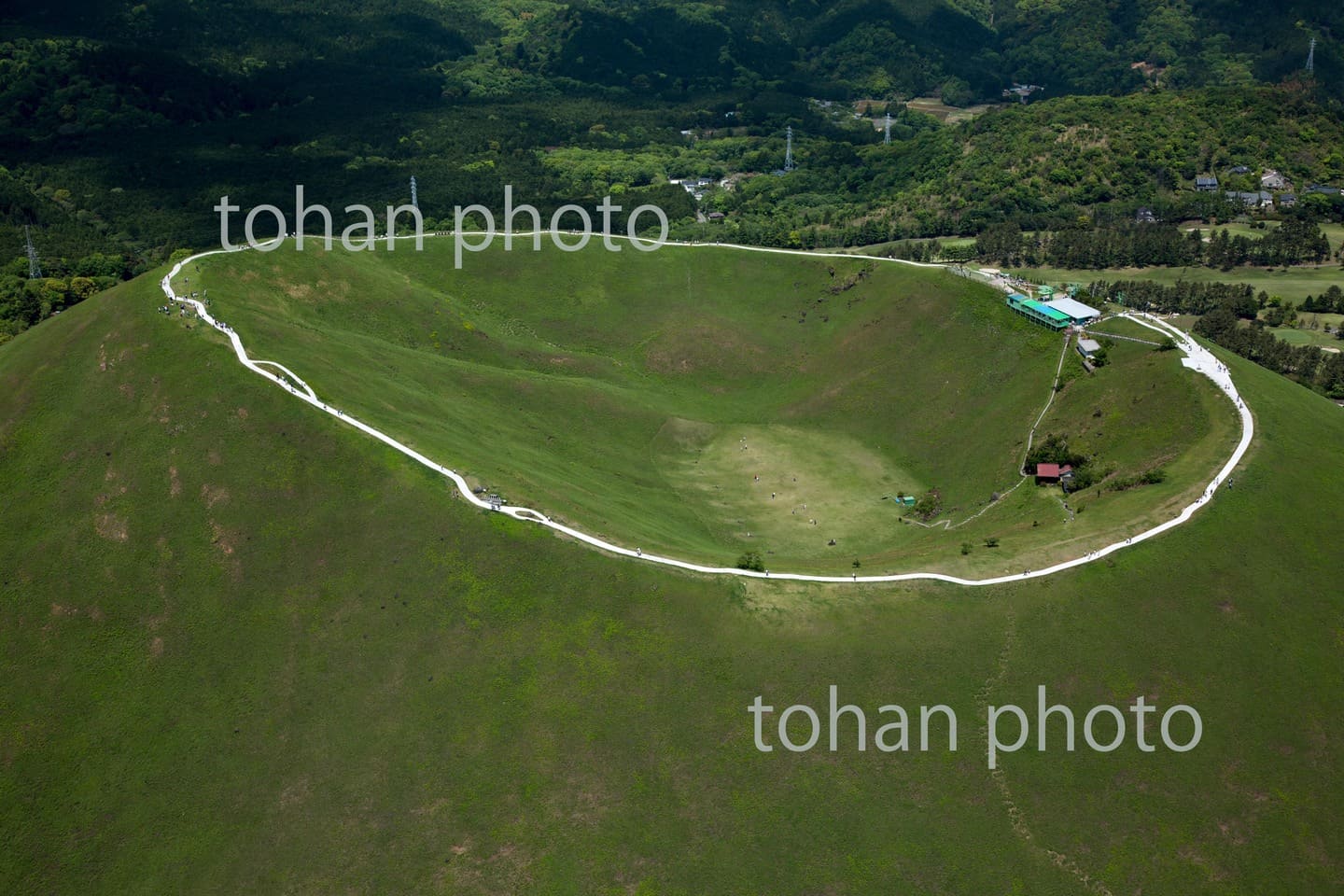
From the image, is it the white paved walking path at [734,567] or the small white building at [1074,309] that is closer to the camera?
the white paved walking path at [734,567]

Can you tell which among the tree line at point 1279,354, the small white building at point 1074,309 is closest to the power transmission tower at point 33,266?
the small white building at point 1074,309

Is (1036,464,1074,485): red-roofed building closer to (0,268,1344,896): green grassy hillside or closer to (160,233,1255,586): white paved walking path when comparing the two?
(160,233,1255,586): white paved walking path

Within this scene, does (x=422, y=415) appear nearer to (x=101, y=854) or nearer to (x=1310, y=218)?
(x=101, y=854)

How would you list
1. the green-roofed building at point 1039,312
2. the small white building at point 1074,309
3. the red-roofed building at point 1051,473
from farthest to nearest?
1. the green-roofed building at point 1039,312
2. the small white building at point 1074,309
3. the red-roofed building at point 1051,473

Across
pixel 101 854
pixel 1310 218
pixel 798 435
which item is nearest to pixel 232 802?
pixel 101 854

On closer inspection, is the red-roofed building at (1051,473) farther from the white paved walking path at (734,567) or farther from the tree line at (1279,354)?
the tree line at (1279,354)

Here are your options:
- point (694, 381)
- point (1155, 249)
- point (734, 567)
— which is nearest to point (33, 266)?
point (694, 381)
